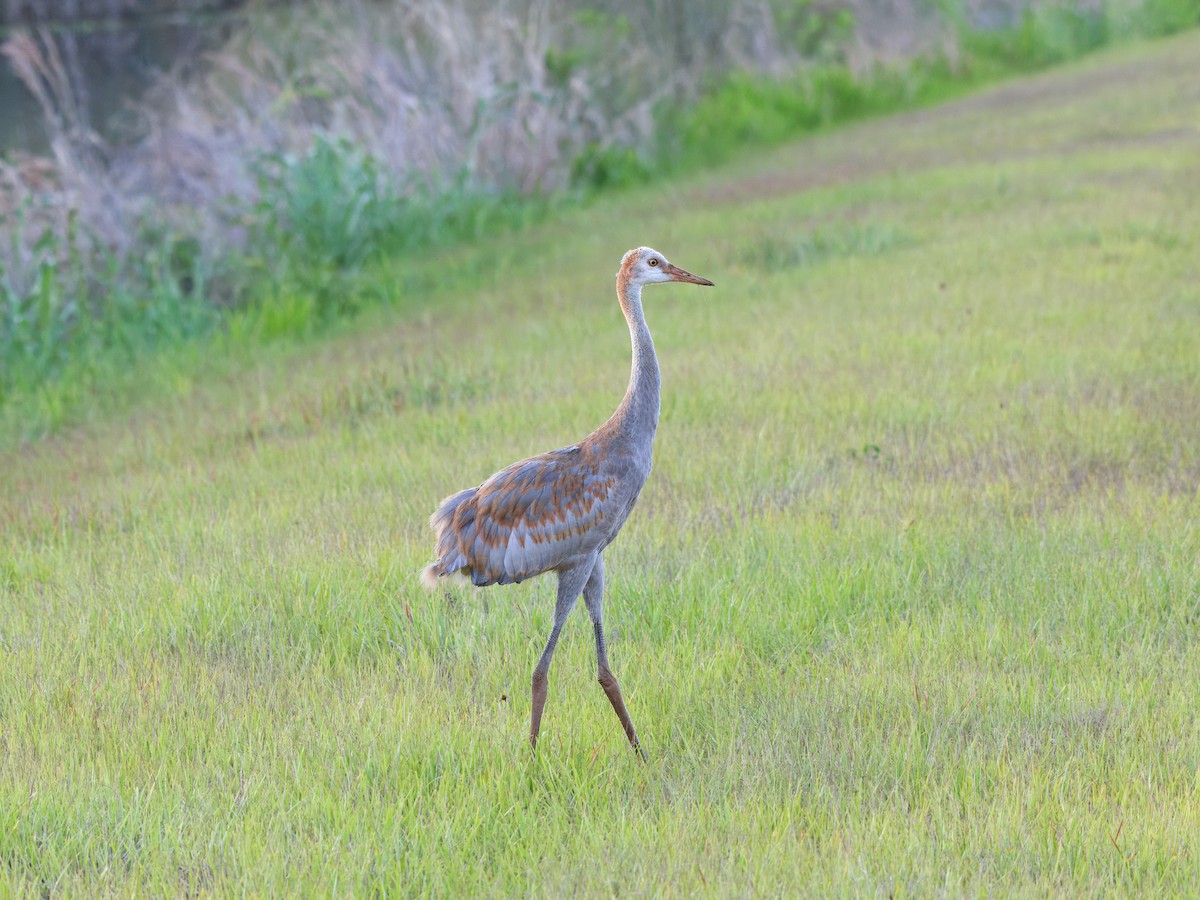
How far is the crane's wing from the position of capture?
3652mm

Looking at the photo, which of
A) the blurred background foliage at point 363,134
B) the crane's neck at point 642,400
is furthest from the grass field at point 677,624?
the blurred background foliage at point 363,134

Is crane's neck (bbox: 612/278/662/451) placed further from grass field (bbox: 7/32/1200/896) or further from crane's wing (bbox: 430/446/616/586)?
grass field (bbox: 7/32/1200/896)

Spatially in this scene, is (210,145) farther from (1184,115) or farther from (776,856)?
(1184,115)

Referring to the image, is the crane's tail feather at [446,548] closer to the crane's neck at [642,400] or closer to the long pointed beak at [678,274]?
the crane's neck at [642,400]

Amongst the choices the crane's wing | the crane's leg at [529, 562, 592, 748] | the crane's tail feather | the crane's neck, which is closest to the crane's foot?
the crane's leg at [529, 562, 592, 748]

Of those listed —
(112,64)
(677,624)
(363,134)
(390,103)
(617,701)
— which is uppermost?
(112,64)

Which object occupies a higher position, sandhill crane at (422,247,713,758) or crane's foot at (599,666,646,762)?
sandhill crane at (422,247,713,758)

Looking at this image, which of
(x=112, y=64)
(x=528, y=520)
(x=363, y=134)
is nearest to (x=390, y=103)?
(x=363, y=134)

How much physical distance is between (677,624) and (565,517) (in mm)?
1034

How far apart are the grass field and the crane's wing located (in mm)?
509

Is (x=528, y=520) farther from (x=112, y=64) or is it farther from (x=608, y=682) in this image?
(x=112, y=64)

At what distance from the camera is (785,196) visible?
1379 cm

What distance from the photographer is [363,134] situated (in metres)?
13.9

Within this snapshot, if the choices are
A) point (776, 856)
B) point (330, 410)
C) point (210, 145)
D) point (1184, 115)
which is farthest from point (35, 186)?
point (1184, 115)
